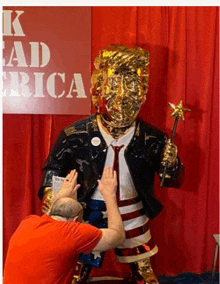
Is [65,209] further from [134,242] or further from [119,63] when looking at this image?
[119,63]

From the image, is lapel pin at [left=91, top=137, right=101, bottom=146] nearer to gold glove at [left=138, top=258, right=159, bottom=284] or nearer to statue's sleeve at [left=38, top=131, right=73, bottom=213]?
statue's sleeve at [left=38, top=131, right=73, bottom=213]

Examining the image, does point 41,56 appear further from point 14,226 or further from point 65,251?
point 65,251

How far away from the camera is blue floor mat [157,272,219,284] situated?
2.97m

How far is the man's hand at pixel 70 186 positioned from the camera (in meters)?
2.17

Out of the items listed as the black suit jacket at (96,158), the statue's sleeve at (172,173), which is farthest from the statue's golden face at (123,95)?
the statue's sleeve at (172,173)

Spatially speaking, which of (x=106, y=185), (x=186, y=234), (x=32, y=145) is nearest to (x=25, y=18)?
(x=32, y=145)

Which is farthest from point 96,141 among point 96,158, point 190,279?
point 190,279

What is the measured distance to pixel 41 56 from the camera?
9.23ft

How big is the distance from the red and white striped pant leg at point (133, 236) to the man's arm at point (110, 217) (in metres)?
0.21

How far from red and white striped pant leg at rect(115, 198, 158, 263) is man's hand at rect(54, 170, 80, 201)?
247 mm

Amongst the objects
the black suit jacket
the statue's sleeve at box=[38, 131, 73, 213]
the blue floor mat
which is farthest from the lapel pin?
the blue floor mat

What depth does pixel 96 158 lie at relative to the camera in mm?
2270

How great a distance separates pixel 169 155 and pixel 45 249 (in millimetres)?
795

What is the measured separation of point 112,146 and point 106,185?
0.79 feet
